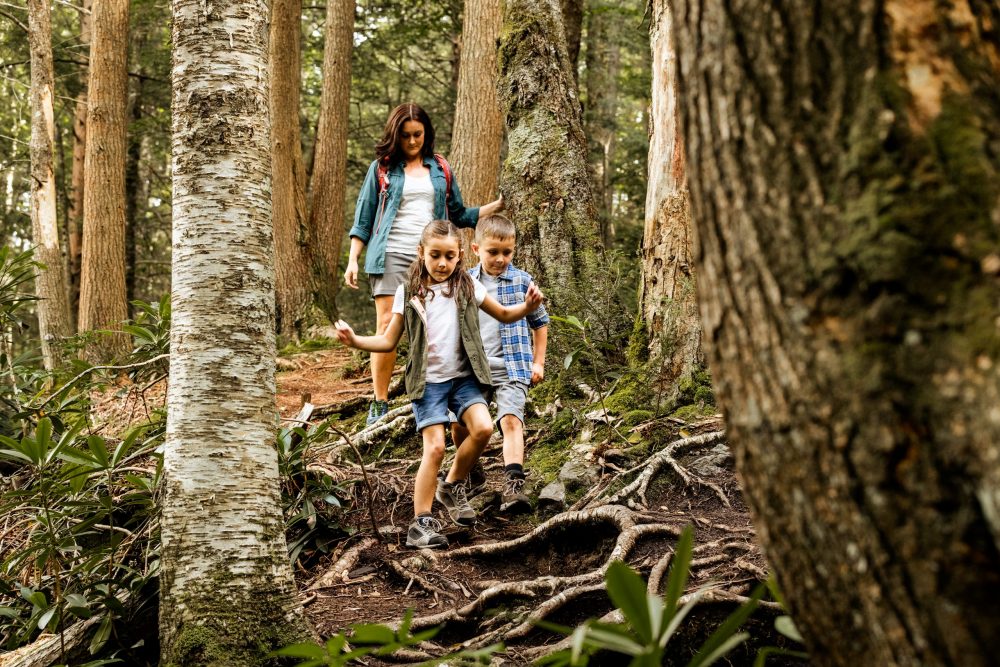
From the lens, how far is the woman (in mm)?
6152

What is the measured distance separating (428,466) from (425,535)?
1.32ft

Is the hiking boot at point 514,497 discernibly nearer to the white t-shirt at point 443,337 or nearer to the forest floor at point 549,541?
the forest floor at point 549,541

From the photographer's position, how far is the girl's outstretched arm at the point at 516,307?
4396 mm

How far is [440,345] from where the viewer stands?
4914 mm

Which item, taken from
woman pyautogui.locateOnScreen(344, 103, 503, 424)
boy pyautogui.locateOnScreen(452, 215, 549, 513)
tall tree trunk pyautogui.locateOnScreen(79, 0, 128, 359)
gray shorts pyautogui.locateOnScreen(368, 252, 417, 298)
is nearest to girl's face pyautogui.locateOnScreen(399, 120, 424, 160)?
woman pyautogui.locateOnScreen(344, 103, 503, 424)

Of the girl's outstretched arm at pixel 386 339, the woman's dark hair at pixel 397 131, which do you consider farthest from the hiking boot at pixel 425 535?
the woman's dark hair at pixel 397 131

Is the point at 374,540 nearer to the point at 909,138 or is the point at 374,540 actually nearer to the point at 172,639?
the point at 172,639

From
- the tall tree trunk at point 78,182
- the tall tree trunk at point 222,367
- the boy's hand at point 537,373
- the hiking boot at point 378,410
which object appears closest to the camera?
the tall tree trunk at point 222,367

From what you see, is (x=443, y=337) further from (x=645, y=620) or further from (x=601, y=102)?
(x=601, y=102)

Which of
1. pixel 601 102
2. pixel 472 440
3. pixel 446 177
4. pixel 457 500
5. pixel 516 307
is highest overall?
pixel 601 102

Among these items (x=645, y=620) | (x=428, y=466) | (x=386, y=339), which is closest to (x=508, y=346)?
(x=386, y=339)

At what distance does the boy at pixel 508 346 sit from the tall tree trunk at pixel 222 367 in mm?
2190

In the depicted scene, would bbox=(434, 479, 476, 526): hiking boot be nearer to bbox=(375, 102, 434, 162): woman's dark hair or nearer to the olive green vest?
the olive green vest

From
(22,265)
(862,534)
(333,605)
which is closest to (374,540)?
(333,605)
